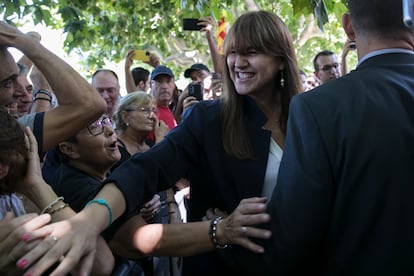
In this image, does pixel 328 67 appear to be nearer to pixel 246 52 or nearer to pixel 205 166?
pixel 246 52

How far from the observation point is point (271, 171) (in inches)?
82.6

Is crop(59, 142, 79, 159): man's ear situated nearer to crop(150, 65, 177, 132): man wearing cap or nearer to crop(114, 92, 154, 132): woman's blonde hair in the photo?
crop(114, 92, 154, 132): woman's blonde hair

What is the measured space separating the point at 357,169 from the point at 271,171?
674 mm

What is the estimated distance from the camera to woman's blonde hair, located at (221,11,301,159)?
2135mm

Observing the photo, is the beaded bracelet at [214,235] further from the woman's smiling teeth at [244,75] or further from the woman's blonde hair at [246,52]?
the woman's smiling teeth at [244,75]

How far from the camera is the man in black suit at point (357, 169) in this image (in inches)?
56.7

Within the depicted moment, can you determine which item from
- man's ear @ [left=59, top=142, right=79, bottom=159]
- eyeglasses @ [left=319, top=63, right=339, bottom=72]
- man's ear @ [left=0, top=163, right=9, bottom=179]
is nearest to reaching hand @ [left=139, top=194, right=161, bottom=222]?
man's ear @ [left=59, top=142, right=79, bottom=159]

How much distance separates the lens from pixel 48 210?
A: 5.85ft

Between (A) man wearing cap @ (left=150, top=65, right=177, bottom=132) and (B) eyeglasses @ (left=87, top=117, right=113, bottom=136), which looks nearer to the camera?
(B) eyeglasses @ (left=87, top=117, right=113, bottom=136)

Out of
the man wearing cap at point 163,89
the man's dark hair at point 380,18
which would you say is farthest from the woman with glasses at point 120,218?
the man wearing cap at point 163,89

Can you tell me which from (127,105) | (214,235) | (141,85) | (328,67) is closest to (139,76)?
(141,85)

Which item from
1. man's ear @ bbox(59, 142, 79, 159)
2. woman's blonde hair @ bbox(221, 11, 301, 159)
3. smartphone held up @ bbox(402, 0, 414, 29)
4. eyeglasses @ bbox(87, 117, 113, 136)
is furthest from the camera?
eyeglasses @ bbox(87, 117, 113, 136)

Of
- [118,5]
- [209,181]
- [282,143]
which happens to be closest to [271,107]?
[282,143]

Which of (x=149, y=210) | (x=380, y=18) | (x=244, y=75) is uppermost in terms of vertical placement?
(x=380, y=18)
